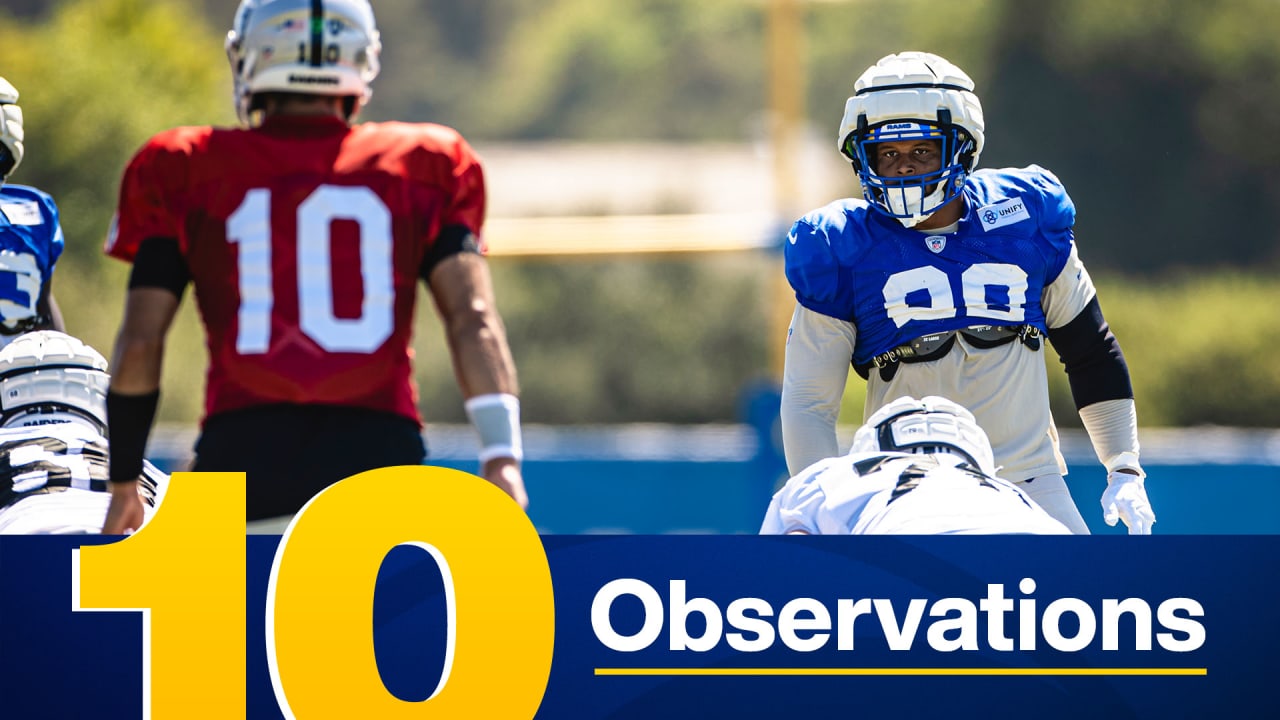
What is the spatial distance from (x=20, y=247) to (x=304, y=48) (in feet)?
3.99

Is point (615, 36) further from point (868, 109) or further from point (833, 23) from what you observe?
point (868, 109)

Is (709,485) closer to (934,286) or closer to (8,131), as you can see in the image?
(934,286)

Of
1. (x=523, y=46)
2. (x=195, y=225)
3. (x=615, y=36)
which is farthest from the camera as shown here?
(x=523, y=46)

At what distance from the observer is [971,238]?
142 inches

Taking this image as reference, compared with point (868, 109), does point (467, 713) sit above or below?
below

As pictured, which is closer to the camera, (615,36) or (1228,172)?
(1228,172)

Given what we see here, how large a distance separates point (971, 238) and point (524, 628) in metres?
1.52

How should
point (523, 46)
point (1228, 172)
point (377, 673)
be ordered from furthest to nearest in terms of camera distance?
point (523, 46) < point (1228, 172) < point (377, 673)

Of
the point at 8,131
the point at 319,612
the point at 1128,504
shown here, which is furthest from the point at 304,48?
the point at 1128,504

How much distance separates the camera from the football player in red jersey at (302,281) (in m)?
2.79

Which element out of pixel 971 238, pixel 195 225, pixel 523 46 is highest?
pixel 523 46

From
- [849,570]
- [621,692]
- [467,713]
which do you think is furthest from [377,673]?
[849,570]

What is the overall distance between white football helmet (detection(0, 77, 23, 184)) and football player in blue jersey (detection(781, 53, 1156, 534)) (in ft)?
5.52

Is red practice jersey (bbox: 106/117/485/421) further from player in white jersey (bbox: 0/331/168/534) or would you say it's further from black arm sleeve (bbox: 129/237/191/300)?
player in white jersey (bbox: 0/331/168/534)
